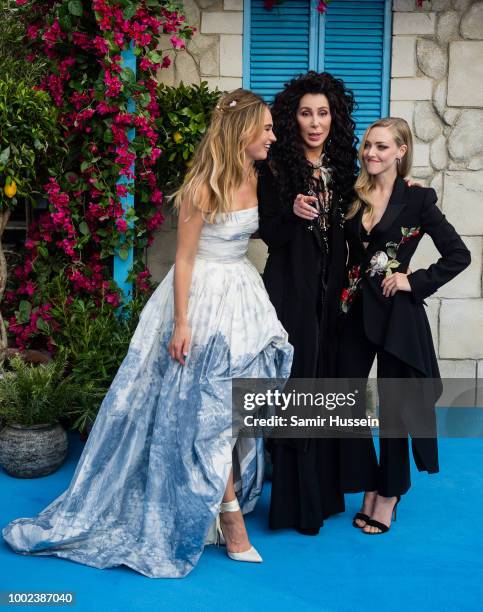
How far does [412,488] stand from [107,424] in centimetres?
160

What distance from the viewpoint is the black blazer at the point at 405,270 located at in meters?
3.06

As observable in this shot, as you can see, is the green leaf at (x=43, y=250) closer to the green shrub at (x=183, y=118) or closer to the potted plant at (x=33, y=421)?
the potted plant at (x=33, y=421)

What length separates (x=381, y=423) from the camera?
3199mm

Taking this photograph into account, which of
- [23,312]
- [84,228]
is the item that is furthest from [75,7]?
[23,312]

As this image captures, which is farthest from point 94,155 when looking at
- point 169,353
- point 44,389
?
point 169,353

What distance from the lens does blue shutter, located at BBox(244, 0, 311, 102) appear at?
4371 mm

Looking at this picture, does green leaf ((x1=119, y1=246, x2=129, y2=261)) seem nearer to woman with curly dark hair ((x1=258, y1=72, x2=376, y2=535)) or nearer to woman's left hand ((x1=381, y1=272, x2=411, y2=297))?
woman with curly dark hair ((x1=258, y1=72, x2=376, y2=535))

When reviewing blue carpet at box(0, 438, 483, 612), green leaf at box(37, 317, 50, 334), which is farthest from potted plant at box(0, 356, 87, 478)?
green leaf at box(37, 317, 50, 334)

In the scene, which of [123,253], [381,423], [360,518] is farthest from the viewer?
[123,253]

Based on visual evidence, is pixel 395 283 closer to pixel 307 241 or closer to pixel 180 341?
pixel 307 241

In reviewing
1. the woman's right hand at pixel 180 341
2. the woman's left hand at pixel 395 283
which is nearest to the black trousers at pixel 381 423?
the woman's left hand at pixel 395 283

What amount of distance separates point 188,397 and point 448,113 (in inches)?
101

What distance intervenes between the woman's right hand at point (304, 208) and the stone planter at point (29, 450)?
172 centimetres

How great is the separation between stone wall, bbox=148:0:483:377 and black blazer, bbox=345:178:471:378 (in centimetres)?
150
